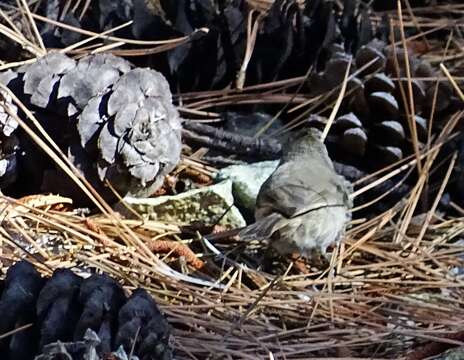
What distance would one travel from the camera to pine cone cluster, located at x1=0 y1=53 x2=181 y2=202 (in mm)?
2189

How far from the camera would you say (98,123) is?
2.19 m

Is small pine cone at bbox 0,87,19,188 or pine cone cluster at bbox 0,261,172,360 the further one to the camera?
small pine cone at bbox 0,87,19,188

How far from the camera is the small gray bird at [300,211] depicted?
214cm

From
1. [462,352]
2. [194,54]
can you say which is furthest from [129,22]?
[462,352]

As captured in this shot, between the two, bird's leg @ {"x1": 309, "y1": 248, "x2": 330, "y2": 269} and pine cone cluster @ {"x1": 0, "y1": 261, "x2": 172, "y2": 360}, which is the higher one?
pine cone cluster @ {"x1": 0, "y1": 261, "x2": 172, "y2": 360}

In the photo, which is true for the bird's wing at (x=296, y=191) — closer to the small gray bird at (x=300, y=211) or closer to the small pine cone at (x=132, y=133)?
the small gray bird at (x=300, y=211)

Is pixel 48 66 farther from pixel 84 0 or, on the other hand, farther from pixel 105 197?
pixel 84 0

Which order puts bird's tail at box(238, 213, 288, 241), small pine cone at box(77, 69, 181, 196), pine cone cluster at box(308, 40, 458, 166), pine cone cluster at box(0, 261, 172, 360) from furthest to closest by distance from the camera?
pine cone cluster at box(308, 40, 458, 166) → small pine cone at box(77, 69, 181, 196) → bird's tail at box(238, 213, 288, 241) → pine cone cluster at box(0, 261, 172, 360)

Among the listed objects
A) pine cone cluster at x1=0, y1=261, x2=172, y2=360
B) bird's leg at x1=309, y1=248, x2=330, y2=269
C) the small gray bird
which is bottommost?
bird's leg at x1=309, y1=248, x2=330, y2=269

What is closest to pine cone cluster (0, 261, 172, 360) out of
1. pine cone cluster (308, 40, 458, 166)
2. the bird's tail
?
the bird's tail

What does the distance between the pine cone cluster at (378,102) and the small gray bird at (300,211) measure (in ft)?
0.86

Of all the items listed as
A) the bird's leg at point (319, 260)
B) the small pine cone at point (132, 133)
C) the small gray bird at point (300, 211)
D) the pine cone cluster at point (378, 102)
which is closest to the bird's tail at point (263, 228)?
the small gray bird at point (300, 211)

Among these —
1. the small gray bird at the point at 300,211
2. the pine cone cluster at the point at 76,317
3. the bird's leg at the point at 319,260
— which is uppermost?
the pine cone cluster at the point at 76,317

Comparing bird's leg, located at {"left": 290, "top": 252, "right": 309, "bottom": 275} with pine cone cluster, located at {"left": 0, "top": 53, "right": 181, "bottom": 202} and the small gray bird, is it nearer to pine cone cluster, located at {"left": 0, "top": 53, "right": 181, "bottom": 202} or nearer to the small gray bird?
the small gray bird
